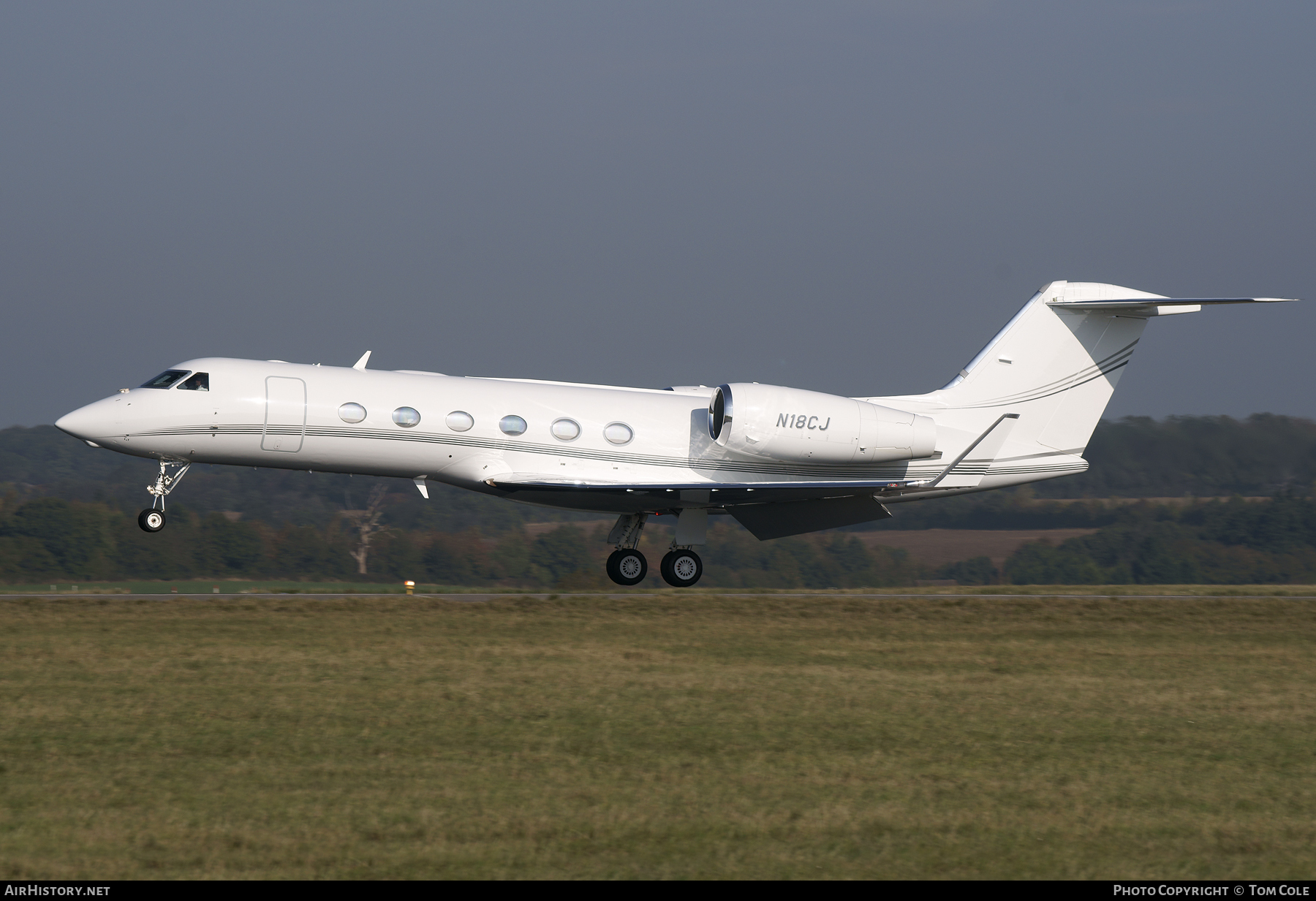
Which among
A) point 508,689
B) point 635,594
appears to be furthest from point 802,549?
point 508,689

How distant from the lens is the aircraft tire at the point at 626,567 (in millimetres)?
23734

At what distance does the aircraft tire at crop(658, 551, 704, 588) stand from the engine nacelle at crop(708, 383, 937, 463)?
251 centimetres

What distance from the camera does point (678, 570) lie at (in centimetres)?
2369

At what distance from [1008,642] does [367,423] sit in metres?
10.8

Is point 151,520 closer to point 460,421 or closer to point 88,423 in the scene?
point 88,423

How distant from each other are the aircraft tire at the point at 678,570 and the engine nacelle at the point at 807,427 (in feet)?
8.23

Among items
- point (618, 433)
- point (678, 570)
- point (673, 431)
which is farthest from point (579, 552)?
point (618, 433)

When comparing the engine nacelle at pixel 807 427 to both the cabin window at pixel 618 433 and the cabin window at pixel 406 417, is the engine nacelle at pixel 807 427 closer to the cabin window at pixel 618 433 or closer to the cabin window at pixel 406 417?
the cabin window at pixel 618 433

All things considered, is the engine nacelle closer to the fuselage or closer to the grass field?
the fuselage

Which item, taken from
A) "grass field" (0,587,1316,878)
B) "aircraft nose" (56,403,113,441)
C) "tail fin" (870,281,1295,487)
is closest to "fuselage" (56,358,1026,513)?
"aircraft nose" (56,403,113,441)

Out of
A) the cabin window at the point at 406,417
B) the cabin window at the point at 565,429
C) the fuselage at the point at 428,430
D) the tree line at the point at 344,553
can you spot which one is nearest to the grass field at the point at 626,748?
the fuselage at the point at 428,430

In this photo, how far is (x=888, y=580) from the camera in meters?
43.5

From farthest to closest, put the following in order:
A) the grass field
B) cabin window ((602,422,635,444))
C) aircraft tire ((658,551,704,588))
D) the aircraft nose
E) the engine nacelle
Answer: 1. aircraft tire ((658,551,704,588))
2. cabin window ((602,422,635,444))
3. the engine nacelle
4. the aircraft nose
5. the grass field

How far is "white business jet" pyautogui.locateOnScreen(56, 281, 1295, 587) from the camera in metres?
21.0
